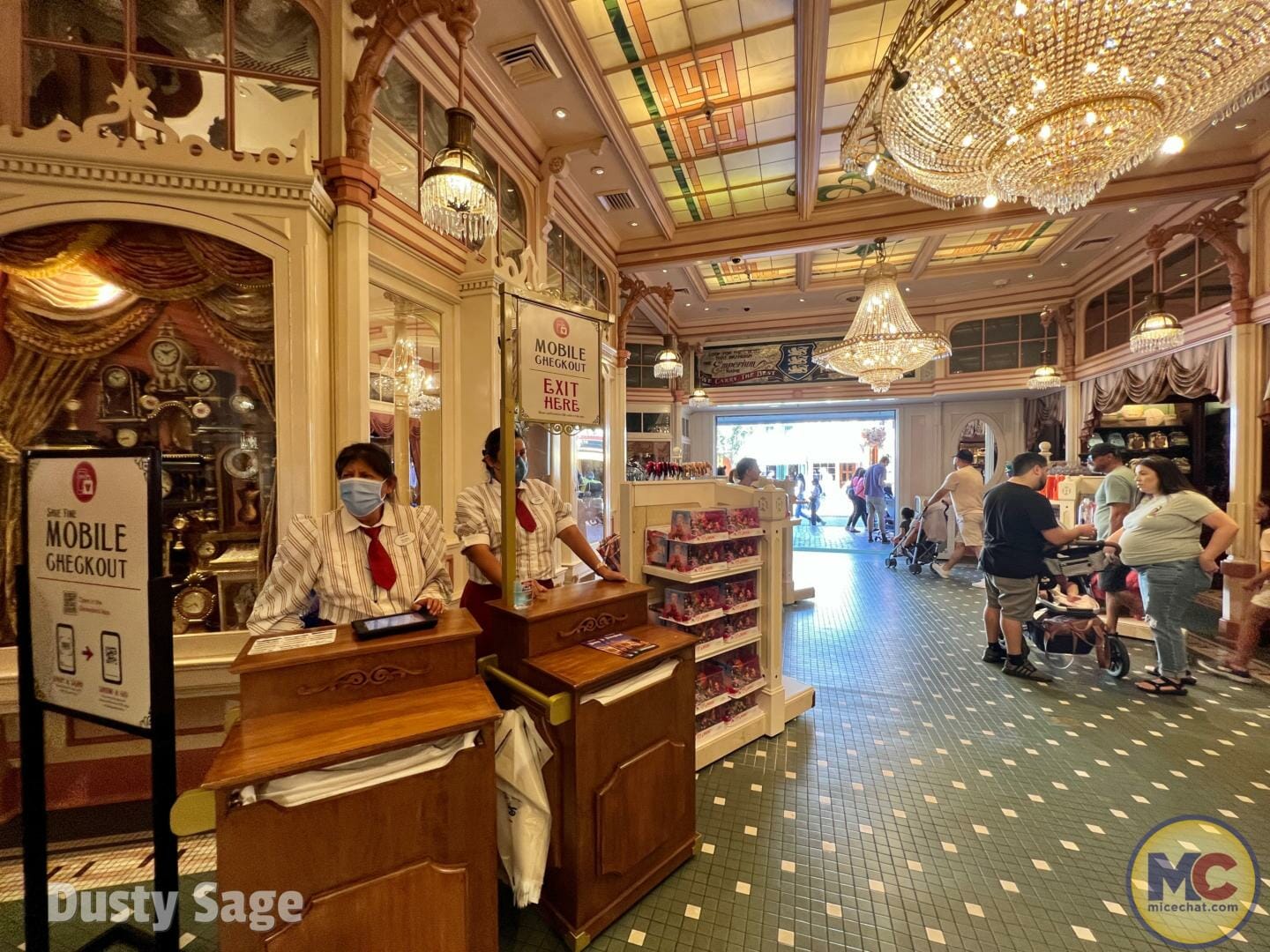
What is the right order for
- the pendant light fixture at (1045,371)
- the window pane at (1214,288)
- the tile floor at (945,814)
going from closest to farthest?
1. the tile floor at (945,814)
2. the window pane at (1214,288)
3. the pendant light fixture at (1045,371)

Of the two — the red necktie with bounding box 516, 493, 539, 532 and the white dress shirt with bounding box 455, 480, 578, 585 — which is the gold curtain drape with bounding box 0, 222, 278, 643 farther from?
the red necktie with bounding box 516, 493, 539, 532

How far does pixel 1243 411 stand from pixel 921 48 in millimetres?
5378

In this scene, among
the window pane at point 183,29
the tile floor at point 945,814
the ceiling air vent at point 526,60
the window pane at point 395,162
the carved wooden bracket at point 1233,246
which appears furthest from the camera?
the carved wooden bracket at point 1233,246

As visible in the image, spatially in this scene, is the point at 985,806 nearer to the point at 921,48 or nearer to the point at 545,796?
the point at 545,796

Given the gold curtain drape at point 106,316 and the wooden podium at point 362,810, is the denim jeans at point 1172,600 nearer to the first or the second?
the wooden podium at point 362,810

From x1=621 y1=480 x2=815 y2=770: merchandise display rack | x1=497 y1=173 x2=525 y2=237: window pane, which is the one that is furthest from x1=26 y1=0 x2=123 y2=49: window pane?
x1=621 y1=480 x2=815 y2=770: merchandise display rack

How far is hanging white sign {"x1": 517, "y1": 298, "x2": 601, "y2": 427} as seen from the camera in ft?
5.89

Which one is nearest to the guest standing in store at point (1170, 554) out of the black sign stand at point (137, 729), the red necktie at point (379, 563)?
the red necktie at point (379, 563)

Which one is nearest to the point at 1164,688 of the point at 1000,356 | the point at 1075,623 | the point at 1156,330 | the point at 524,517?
the point at 1075,623

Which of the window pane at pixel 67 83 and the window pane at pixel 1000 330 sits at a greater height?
the window pane at pixel 1000 330

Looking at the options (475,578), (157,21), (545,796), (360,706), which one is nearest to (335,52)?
(157,21)

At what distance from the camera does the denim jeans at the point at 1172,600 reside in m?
3.40

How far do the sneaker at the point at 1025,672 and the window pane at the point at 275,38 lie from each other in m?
6.02

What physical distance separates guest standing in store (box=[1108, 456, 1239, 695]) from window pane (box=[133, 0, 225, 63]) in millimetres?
6281
